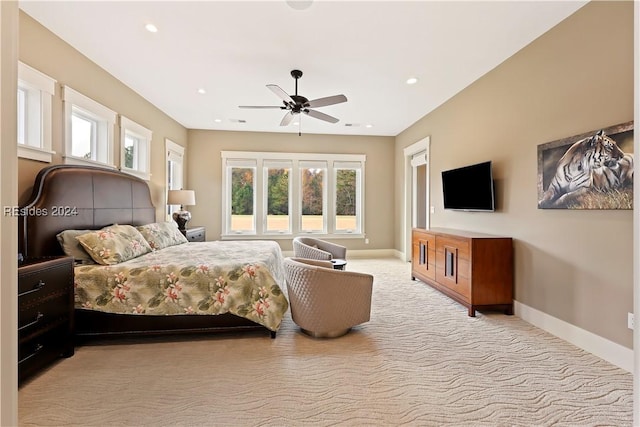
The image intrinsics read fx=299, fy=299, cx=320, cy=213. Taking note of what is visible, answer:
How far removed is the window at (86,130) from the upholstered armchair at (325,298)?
2.72 m

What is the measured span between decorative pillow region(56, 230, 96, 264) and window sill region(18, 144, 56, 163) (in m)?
0.73

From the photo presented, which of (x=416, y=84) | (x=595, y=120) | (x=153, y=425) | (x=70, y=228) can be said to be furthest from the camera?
(x=416, y=84)

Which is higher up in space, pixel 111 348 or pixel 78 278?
pixel 78 278

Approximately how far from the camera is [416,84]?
4133 millimetres

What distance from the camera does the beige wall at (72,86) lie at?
2.69 metres

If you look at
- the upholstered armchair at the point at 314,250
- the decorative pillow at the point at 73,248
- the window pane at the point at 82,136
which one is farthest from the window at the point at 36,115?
the upholstered armchair at the point at 314,250

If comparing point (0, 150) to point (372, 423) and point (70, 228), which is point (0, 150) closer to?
point (372, 423)

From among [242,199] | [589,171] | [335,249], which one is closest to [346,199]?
[242,199]

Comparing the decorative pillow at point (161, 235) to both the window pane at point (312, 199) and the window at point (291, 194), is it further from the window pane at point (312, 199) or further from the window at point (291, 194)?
the window pane at point (312, 199)

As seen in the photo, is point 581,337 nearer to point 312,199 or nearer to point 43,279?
point 43,279

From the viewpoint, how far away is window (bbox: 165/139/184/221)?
5.63 meters

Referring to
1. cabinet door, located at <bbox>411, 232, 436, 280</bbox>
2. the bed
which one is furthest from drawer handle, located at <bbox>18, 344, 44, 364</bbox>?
cabinet door, located at <bbox>411, 232, 436, 280</bbox>

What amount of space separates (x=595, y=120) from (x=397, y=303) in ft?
8.67

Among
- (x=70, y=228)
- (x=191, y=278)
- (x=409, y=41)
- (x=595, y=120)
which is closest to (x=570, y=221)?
(x=595, y=120)
